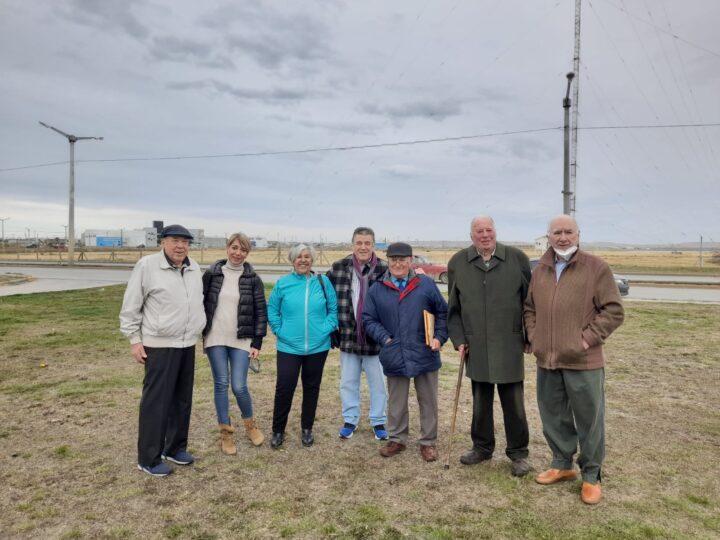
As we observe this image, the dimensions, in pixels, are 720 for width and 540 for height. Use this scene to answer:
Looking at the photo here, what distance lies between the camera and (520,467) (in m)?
3.68

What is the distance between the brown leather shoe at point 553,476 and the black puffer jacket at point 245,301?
240cm

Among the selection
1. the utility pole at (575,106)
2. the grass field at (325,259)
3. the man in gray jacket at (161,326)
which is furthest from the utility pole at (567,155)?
the grass field at (325,259)

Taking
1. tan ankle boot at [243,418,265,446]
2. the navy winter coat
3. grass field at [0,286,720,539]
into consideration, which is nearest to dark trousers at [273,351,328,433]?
tan ankle boot at [243,418,265,446]

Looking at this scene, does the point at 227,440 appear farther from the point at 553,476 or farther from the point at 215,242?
the point at 215,242

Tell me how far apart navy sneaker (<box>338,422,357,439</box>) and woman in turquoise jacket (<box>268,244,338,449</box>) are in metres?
0.31

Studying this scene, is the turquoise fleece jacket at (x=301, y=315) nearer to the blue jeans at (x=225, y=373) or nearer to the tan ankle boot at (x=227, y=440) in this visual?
the blue jeans at (x=225, y=373)

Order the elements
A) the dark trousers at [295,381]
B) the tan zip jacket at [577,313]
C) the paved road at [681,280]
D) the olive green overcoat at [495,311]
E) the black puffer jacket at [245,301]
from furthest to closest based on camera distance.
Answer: the paved road at [681,280] → the dark trousers at [295,381] → the black puffer jacket at [245,301] → the olive green overcoat at [495,311] → the tan zip jacket at [577,313]

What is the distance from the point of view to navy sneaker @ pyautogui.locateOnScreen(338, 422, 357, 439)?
4450mm

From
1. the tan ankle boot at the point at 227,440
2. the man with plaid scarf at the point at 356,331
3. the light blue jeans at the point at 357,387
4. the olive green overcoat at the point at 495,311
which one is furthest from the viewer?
the light blue jeans at the point at 357,387

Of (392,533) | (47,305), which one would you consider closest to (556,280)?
(392,533)

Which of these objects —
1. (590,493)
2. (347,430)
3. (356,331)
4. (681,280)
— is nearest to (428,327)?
(356,331)

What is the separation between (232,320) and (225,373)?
0.49 metres

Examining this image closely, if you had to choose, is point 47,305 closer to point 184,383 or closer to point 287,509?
point 184,383

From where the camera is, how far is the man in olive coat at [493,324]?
3645 millimetres
